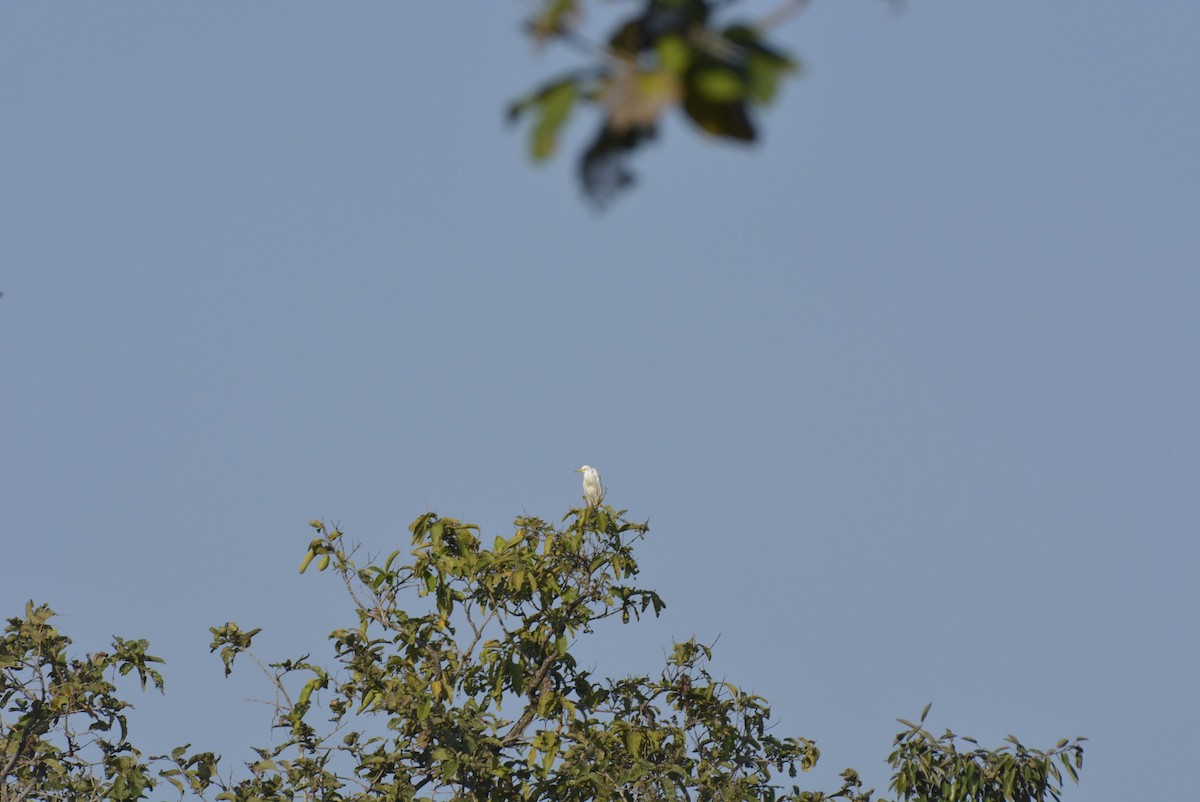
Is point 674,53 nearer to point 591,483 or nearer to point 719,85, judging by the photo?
point 719,85

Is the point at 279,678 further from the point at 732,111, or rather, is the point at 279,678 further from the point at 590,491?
the point at 590,491

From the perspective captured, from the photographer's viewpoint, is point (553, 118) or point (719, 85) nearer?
point (719, 85)

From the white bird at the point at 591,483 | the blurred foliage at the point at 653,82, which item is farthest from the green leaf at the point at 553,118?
the white bird at the point at 591,483

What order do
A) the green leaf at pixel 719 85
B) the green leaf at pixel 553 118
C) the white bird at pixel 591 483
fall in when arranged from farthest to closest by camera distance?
1. the white bird at pixel 591 483
2. the green leaf at pixel 553 118
3. the green leaf at pixel 719 85

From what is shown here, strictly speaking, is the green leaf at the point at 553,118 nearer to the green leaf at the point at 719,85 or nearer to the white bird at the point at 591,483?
the green leaf at the point at 719,85

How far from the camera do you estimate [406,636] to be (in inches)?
485

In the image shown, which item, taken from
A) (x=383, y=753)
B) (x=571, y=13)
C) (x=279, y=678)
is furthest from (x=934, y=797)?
(x=571, y=13)

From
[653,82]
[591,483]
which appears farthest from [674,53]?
[591,483]

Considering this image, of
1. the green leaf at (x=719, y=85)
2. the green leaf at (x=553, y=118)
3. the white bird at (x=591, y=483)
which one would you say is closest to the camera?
the green leaf at (x=719, y=85)

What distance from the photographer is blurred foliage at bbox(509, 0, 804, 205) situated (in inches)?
110

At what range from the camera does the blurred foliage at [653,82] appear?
2.79 metres

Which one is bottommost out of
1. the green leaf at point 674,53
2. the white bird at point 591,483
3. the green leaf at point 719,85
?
the green leaf at point 719,85

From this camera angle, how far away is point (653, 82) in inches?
109

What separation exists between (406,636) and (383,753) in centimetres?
87
